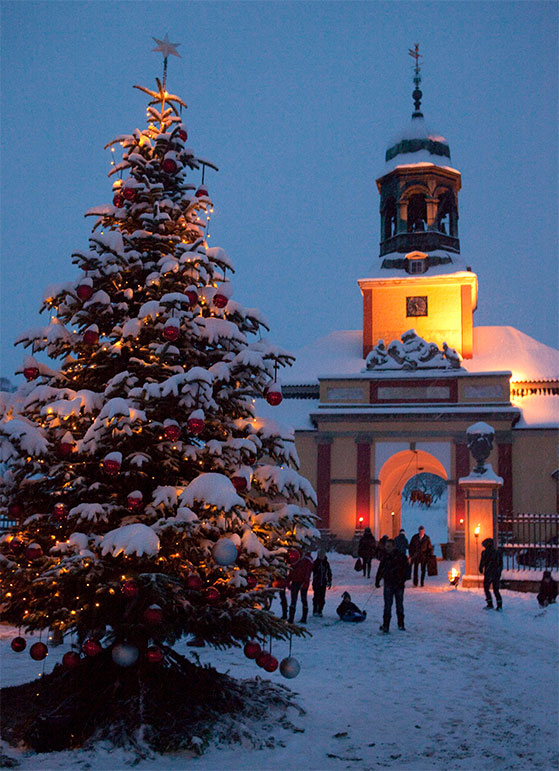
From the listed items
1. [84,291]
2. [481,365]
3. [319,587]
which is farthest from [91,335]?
[481,365]

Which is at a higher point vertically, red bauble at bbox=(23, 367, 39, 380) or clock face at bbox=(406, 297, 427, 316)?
clock face at bbox=(406, 297, 427, 316)

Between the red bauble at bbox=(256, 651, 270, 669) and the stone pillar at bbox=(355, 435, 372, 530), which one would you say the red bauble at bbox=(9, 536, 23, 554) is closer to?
the red bauble at bbox=(256, 651, 270, 669)

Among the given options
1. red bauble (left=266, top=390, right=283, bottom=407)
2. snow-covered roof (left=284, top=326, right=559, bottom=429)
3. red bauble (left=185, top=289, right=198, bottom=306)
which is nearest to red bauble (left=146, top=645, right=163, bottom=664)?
red bauble (left=266, top=390, right=283, bottom=407)

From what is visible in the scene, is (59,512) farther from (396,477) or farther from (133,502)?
(396,477)

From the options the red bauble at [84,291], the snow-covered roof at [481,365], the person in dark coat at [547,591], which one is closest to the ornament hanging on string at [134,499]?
the red bauble at [84,291]

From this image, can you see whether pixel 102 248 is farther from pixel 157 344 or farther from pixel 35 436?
pixel 35 436

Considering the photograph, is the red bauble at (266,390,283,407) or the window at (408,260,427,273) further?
the window at (408,260,427,273)

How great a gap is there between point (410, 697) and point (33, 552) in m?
4.36

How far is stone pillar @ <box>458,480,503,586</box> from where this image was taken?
1812 centimetres

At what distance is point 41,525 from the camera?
7082 mm

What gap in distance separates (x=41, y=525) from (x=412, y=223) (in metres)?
32.7

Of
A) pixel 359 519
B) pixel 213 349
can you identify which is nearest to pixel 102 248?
pixel 213 349

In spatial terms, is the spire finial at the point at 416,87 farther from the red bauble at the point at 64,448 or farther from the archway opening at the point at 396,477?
the red bauble at the point at 64,448

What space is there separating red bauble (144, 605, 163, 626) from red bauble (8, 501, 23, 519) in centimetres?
162
